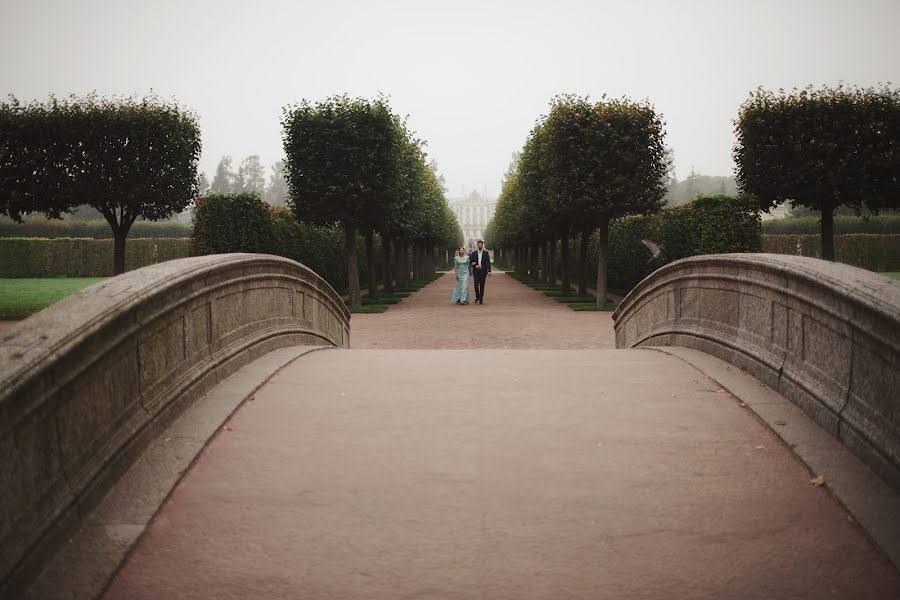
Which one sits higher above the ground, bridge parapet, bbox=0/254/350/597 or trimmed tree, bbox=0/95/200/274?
trimmed tree, bbox=0/95/200/274

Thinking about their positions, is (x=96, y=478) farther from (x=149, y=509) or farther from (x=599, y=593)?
(x=599, y=593)

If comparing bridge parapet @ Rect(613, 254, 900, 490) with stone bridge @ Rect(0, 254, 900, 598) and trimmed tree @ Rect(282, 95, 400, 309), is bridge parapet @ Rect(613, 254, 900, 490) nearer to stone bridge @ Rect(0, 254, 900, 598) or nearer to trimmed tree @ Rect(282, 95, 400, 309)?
stone bridge @ Rect(0, 254, 900, 598)

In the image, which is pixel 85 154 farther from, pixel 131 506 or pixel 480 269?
pixel 131 506

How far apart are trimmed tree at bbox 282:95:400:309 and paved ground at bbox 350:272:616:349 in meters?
3.41

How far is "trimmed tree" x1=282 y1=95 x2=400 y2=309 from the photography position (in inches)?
816

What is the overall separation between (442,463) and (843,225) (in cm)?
6249

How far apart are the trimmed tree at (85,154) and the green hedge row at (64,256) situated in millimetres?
23939

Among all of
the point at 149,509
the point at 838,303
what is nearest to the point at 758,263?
the point at 838,303

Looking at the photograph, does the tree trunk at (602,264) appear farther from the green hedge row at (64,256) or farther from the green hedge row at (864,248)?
the green hedge row at (64,256)

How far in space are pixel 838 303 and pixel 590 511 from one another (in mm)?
2034

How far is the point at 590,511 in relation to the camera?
3.30 m

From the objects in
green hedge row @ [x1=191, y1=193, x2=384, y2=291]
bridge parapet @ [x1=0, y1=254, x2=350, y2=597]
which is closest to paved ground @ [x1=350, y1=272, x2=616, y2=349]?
green hedge row @ [x1=191, y1=193, x2=384, y2=291]

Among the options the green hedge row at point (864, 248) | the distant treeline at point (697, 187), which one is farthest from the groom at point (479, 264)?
the distant treeline at point (697, 187)

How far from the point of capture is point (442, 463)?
3.82 m
